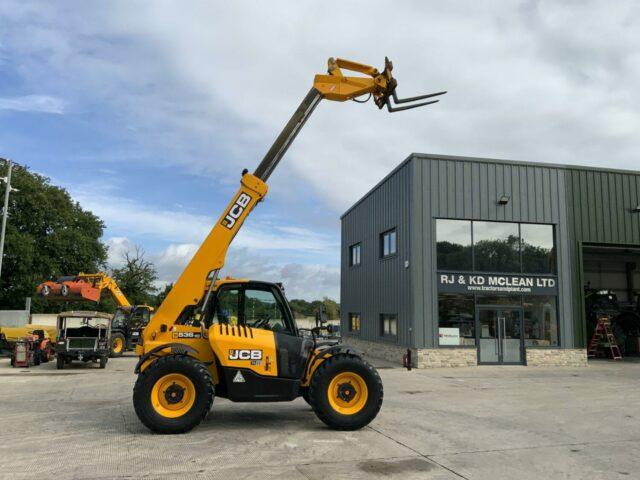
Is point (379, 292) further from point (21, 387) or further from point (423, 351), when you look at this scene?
point (21, 387)

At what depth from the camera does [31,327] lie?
2219cm

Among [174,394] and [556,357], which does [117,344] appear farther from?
[556,357]

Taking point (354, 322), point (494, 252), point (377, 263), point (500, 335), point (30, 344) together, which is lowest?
point (30, 344)

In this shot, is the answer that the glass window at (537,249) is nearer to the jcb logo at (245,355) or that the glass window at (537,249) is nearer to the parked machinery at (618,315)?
the parked machinery at (618,315)

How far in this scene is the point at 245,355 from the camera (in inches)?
305

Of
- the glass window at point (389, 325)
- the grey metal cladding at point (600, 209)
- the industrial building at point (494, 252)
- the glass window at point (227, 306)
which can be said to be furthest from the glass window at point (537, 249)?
A: the glass window at point (227, 306)

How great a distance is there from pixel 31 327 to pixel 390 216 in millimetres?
15870

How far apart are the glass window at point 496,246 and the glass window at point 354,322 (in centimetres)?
825

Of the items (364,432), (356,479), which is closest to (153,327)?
(364,432)

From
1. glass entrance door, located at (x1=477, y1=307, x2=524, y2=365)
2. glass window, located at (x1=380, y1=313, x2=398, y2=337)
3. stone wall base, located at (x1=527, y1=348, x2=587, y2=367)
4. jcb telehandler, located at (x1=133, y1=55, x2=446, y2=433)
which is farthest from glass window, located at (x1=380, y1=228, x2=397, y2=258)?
jcb telehandler, located at (x1=133, y1=55, x2=446, y2=433)

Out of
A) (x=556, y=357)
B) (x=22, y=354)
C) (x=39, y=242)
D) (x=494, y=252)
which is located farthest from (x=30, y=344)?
(x=39, y=242)

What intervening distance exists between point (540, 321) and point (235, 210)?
49.0 feet

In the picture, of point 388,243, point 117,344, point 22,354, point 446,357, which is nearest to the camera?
point 22,354

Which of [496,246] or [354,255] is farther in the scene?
[354,255]
